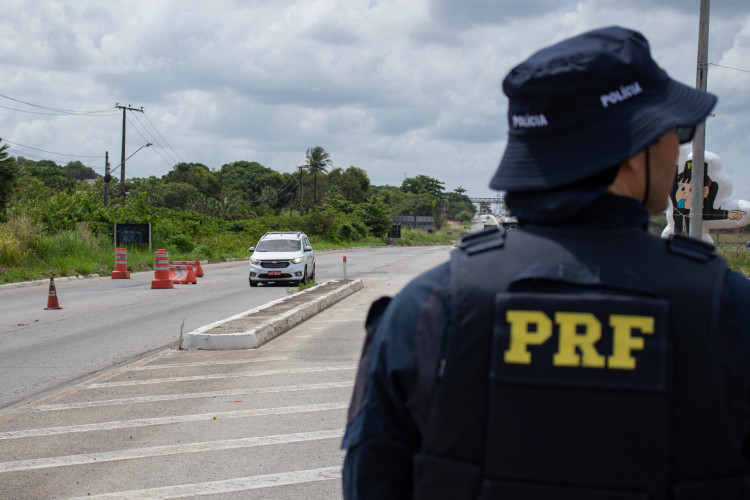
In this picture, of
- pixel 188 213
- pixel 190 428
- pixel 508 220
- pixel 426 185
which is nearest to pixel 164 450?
pixel 190 428

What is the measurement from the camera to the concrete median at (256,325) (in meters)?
9.70

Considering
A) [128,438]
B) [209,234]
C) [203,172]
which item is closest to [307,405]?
[128,438]

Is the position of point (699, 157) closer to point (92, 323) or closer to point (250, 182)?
point (92, 323)

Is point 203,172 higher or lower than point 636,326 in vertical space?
higher

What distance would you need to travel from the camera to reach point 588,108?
1.53 m

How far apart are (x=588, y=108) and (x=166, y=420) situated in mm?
5334

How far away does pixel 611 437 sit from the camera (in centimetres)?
138

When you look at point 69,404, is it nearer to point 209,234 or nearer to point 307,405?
point 307,405

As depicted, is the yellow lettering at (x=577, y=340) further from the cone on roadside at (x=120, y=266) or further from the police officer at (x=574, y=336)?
the cone on roadside at (x=120, y=266)

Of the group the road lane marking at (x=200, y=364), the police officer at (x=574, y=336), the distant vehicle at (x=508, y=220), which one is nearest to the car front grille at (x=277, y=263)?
the road lane marking at (x=200, y=364)

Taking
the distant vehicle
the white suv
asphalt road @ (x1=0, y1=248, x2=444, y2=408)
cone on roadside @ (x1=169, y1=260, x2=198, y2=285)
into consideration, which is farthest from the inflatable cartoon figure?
the distant vehicle

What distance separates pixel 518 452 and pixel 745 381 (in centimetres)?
46

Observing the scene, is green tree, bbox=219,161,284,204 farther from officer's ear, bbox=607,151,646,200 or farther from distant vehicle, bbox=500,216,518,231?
officer's ear, bbox=607,151,646,200

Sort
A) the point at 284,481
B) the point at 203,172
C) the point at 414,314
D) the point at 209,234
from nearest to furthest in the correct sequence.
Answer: the point at 414,314 < the point at 284,481 < the point at 209,234 < the point at 203,172
